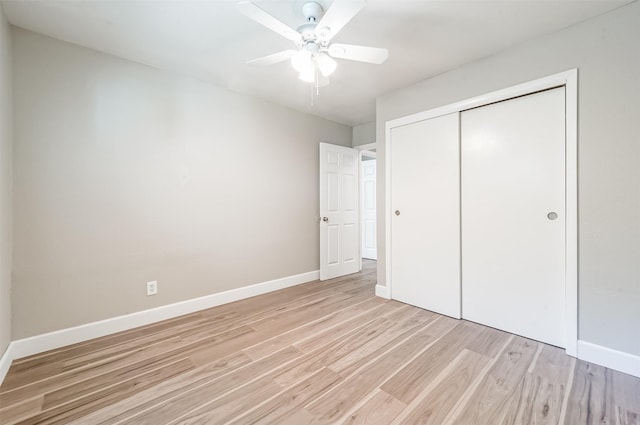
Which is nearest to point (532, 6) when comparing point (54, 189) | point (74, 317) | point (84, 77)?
point (84, 77)

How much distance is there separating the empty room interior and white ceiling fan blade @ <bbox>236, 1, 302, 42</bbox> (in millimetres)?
14

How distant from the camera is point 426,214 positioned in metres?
2.77

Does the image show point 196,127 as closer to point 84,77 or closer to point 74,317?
point 84,77

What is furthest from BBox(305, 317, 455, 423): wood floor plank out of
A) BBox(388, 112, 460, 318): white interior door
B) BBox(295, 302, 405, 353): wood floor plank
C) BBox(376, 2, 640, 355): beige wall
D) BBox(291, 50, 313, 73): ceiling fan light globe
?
BBox(291, 50, 313, 73): ceiling fan light globe

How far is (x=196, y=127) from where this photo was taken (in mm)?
2744

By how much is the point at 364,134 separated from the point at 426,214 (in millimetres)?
1984

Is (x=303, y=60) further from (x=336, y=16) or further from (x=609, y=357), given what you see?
(x=609, y=357)

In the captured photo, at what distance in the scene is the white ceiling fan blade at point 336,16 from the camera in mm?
1312

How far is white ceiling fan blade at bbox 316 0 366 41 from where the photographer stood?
1312mm

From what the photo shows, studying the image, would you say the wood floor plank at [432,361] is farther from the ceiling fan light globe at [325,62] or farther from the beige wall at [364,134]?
the beige wall at [364,134]

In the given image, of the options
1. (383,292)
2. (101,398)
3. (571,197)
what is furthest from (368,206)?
(101,398)

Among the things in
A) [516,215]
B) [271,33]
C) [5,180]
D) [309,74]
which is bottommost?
[516,215]

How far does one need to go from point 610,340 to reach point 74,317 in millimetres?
3938

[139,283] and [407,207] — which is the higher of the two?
[407,207]
